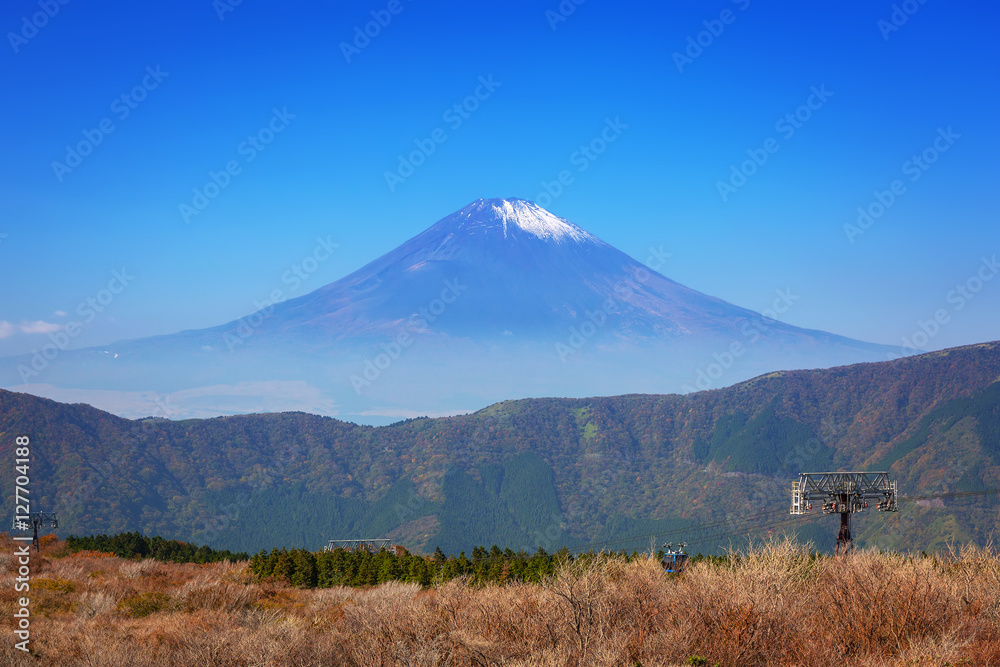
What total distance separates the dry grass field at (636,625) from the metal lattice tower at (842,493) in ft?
25.8

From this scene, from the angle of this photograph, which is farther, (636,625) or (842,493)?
(842,493)

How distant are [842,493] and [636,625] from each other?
61.2 feet

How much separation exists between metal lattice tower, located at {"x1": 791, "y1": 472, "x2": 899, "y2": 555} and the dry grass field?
786cm

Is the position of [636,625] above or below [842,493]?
below

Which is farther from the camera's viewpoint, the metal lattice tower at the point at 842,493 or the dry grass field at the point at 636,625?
the metal lattice tower at the point at 842,493

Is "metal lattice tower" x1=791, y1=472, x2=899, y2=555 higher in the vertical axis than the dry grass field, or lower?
higher

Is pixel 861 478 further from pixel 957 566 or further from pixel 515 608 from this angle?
pixel 515 608

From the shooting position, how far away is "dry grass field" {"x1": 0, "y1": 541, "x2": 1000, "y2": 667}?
25938 mm

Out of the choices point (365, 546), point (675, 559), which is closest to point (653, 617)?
point (675, 559)

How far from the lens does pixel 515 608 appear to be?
1206 inches

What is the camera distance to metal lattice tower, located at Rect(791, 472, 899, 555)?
4316 cm

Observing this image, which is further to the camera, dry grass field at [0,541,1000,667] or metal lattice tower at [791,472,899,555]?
metal lattice tower at [791,472,899,555]

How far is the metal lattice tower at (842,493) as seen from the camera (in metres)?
43.2

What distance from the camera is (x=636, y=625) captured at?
29719 millimetres
